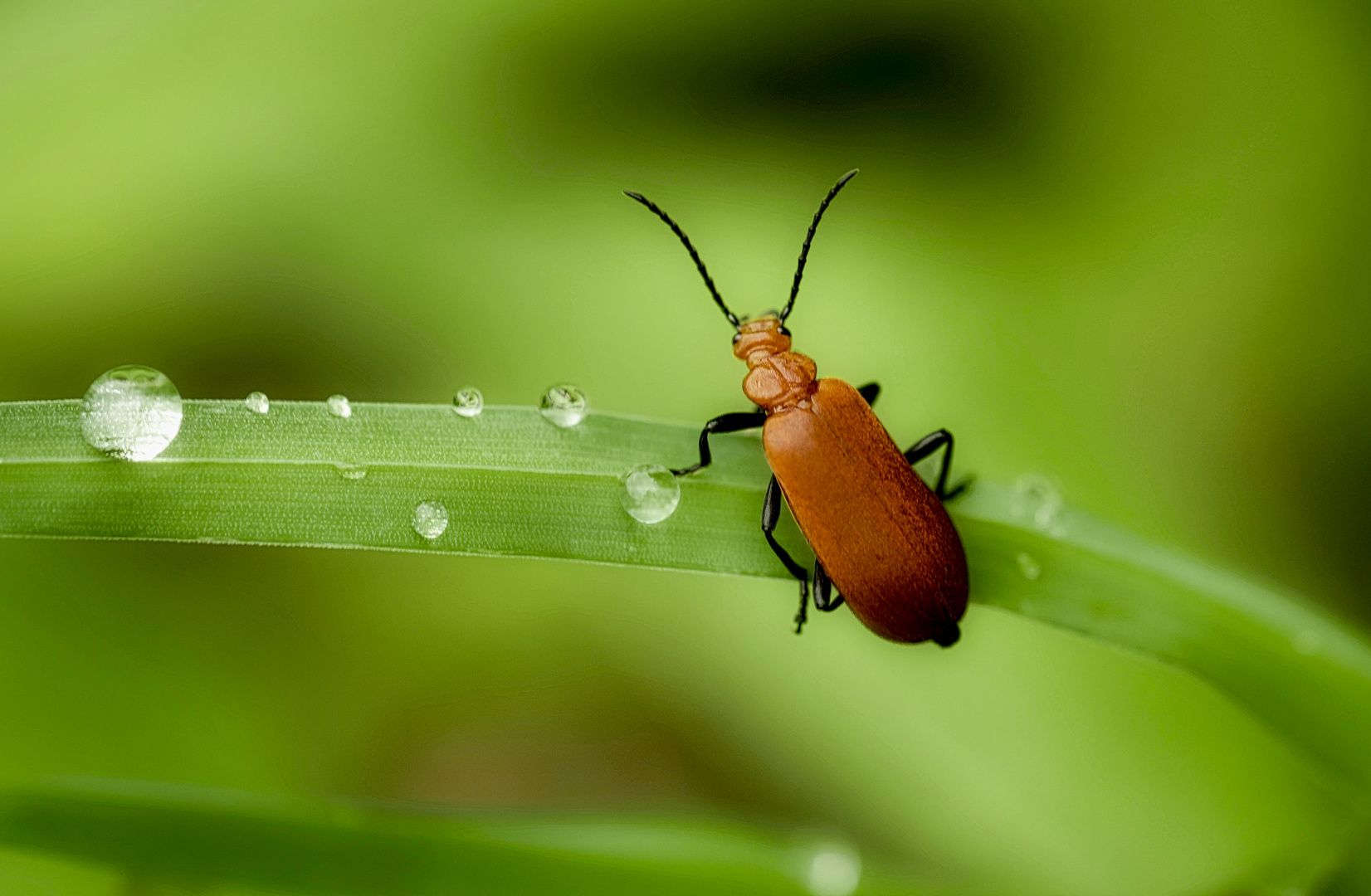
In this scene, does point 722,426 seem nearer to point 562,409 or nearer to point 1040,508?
point 562,409

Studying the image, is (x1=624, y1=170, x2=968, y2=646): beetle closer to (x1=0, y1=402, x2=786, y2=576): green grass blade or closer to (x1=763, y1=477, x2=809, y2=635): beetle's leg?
(x1=763, y1=477, x2=809, y2=635): beetle's leg

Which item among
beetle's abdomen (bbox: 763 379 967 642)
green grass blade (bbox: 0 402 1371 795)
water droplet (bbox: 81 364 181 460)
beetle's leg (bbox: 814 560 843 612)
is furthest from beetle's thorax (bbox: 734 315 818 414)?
water droplet (bbox: 81 364 181 460)

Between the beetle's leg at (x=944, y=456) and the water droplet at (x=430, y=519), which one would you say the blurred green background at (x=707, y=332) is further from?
the water droplet at (x=430, y=519)

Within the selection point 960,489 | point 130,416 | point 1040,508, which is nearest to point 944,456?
point 960,489

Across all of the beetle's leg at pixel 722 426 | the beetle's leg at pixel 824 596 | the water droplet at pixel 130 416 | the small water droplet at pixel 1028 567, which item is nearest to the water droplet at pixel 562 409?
the beetle's leg at pixel 722 426

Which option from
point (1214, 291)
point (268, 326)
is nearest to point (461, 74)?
point (268, 326)
